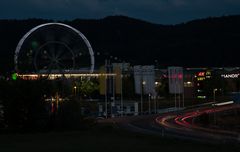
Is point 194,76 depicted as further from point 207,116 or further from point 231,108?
point 207,116

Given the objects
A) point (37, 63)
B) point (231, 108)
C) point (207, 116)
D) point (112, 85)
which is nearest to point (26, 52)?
point (37, 63)

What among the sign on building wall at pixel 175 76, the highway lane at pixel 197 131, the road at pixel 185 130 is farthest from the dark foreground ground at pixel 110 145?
the sign on building wall at pixel 175 76

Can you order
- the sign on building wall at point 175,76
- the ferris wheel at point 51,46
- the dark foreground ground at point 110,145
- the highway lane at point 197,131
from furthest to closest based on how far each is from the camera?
1. the ferris wheel at point 51,46
2. the sign on building wall at point 175,76
3. the highway lane at point 197,131
4. the dark foreground ground at point 110,145

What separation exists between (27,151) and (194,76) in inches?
4732

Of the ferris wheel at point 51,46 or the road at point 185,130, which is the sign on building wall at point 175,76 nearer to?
the road at point 185,130

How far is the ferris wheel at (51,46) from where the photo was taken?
254 ft

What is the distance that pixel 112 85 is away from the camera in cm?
7212

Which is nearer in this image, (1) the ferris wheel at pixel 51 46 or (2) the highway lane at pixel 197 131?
(2) the highway lane at pixel 197 131

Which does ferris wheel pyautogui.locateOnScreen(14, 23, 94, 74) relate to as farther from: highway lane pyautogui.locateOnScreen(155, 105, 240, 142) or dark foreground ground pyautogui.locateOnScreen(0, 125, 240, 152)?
dark foreground ground pyautogui.locateOnScreen(0, 125, 240, 152)

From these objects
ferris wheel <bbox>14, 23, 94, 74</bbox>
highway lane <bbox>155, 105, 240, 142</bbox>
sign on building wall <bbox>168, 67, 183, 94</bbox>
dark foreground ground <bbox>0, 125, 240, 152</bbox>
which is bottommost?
highway lane <bbox>155, 105, 240, 142</bbox>

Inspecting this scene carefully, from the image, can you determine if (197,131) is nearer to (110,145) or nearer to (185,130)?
(185,130)

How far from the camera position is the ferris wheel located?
254 feet

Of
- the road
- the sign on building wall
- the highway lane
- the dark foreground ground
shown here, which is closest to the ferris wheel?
the sign on building wall

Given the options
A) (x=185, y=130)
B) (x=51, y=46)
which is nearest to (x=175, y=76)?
(x=185, y=130)
